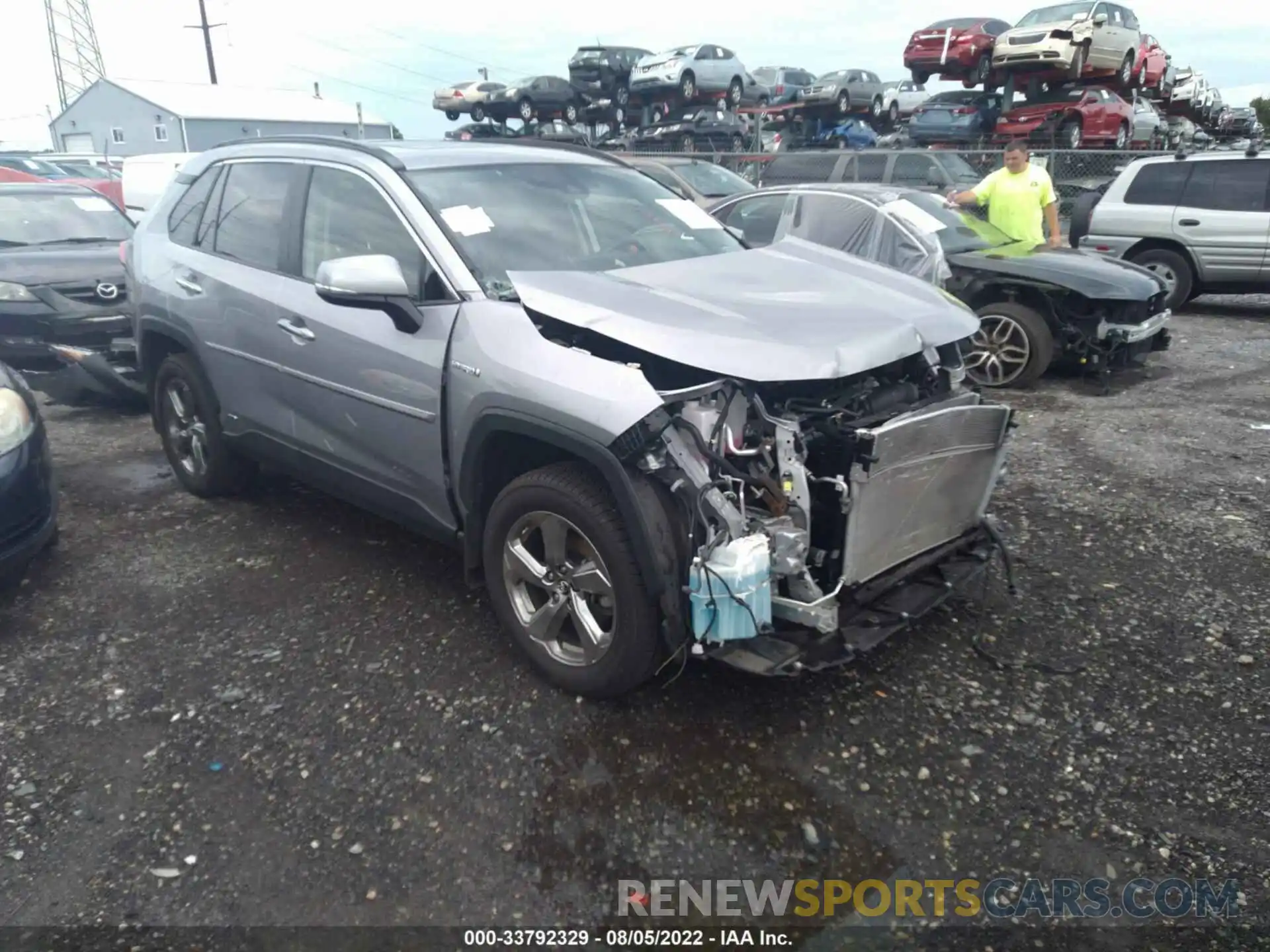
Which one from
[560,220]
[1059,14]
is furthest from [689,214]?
[1059,14]

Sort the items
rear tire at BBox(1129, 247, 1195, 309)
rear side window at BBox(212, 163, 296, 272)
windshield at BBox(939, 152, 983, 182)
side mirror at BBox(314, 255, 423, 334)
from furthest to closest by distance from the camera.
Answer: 1. windshield at BBox(939, 152, 983, 182)
2. rear tire at BBox(1129, 247, 1195, 309)
3. rear side window at BBox(212, 163, 296, 272)
4. side mirror at BBox(314, 255, 423, 334)

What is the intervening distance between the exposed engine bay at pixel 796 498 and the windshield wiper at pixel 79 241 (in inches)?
287

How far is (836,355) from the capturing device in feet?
9.63

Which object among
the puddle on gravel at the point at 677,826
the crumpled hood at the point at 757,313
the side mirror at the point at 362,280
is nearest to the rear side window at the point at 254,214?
the side mirror at the point at 362,280

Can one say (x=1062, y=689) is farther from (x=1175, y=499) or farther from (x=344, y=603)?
(x=344, y=603)

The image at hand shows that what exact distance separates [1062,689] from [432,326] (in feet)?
8.78

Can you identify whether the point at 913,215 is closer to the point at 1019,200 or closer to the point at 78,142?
the point at 1019,200

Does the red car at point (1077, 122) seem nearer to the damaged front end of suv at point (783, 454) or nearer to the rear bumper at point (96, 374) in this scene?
the rear bumper at point (96, 374)

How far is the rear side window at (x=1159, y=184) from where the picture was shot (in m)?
10.5

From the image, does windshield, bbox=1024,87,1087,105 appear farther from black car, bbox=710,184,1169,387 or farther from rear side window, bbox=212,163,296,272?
rear side window, bbox=212,163,296,272

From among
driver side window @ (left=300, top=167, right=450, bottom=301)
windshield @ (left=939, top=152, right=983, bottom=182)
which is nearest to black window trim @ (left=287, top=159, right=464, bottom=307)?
driver side window @ (left=300, top=167, right=450, bottom=301)

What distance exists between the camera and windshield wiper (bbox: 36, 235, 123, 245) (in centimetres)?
799

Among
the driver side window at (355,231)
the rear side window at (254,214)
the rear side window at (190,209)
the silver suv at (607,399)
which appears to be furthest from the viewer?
the rear side window at (190,209)

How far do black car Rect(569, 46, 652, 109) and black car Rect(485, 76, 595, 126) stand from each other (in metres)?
0.25
